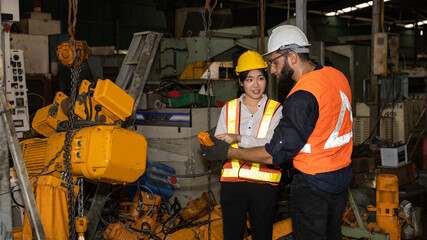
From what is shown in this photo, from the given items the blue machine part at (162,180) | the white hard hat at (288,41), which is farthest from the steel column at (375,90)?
the white hard hat at (288,41)

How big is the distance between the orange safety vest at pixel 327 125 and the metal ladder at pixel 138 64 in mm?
2491

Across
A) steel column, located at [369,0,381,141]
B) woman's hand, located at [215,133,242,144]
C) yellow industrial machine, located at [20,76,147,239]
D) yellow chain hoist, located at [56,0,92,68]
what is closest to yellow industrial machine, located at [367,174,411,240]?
woman's hand, located at [215,133,242,144]

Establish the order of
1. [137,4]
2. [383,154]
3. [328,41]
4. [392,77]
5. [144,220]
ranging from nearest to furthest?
[144,220] < [383,154] < [392,77] < [328,41] < [137,4]

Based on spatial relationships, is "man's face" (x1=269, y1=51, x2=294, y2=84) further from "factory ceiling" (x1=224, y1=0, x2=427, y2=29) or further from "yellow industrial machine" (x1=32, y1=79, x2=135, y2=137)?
"factory ceiling" (x1=224, y1=0, x2=427, y2=29)

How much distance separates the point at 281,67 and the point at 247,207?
3.37 ft

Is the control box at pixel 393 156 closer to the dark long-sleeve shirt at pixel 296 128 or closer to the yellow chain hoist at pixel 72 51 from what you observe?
the dark long-sleeve shirt at pixel 296 128

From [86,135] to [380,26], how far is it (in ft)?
17.5

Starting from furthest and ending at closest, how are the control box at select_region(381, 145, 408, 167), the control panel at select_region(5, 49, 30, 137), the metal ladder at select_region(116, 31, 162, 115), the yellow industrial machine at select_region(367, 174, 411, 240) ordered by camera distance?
the control box at select_region(381, 145, 408, 167), the control panel at select_region(5, 49, 30, 137), the metal ladder at select_region(116, 31, 162, 115), the yellow industrial machine at select_region(367, 174, 411, 240)

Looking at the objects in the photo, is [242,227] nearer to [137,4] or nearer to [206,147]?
[206,147]

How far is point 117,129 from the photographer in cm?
297

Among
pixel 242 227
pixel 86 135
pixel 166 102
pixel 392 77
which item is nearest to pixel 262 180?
pixel 242 227

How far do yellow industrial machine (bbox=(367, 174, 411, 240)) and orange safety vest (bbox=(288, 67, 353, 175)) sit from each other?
6.02 ft

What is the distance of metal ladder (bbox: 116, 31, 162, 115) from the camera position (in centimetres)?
478

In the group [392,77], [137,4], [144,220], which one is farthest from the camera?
[137,4]
